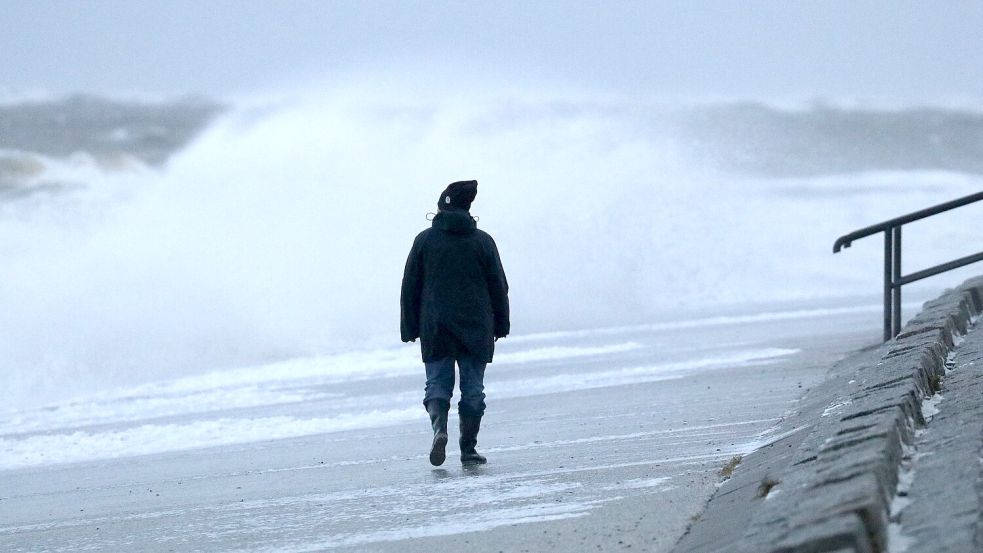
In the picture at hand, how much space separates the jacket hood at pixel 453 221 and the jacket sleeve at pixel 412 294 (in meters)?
0.18

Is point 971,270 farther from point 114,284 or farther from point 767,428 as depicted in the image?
point 767,428

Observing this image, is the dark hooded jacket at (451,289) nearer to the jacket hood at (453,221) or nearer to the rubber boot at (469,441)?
the jacket hood at (453,221)

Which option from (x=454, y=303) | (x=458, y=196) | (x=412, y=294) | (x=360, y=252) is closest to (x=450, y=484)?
(x=454, y=303)

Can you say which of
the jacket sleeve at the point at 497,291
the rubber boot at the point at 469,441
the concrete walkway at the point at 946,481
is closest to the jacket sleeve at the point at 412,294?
the jacket sleeve at the point at 497,291

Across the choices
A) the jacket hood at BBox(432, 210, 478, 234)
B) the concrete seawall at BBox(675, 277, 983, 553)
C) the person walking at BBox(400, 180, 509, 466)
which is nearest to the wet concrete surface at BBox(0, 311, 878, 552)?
the concrete seawall at BBox(675, 277, 983, 553)

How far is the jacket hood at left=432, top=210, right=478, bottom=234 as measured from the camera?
8531 millimetres

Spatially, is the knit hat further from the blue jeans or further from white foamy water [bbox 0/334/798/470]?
white foamy water [bbox 0/334/798/470]

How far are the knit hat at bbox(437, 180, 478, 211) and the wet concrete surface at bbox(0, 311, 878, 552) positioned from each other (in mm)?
1565

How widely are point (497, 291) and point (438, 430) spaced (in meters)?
0.95

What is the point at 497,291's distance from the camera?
28.6 ft

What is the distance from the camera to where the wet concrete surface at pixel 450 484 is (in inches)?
245

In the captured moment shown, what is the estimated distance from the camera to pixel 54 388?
21359 millimetres

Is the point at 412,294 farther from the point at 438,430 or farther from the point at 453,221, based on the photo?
the point at 438,430

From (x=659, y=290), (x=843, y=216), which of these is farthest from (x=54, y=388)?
(x=843, y=216)
